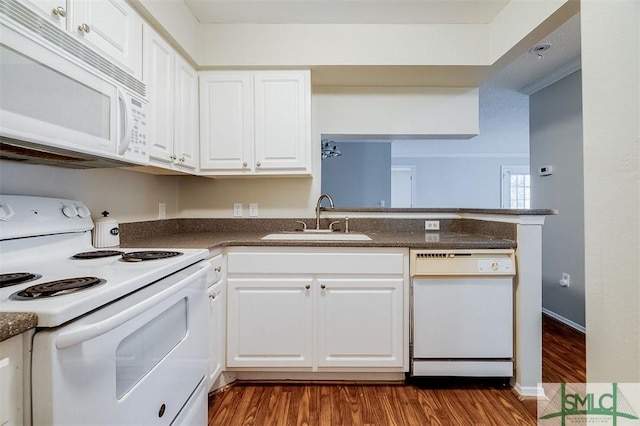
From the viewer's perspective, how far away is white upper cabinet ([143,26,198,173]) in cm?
152

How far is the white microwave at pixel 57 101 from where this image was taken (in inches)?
30.1

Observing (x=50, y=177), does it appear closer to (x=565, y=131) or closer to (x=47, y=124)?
(x=47, y=124)

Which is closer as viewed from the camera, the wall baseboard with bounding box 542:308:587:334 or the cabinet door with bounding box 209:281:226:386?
the cabinet door with bounding box 209:281:226:386

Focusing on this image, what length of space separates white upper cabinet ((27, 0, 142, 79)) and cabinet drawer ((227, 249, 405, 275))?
3.80ft

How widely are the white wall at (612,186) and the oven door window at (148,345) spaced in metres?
1.33

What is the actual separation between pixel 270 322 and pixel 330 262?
50 centimetres

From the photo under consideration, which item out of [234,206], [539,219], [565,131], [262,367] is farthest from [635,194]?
[565,131]

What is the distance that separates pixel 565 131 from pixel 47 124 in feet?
12.6

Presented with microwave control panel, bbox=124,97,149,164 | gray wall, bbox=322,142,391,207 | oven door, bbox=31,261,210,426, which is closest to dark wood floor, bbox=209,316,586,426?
oven door, bbox=31,261,210,426

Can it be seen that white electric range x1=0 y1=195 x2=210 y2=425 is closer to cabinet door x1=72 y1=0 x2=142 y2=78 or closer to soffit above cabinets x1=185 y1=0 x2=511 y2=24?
cabinet door x1=72 y1=0 x2=142 y2=78

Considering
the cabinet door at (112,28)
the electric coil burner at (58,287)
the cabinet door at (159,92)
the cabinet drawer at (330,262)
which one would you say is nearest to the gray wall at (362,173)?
the cabinet drawer at (330,262)

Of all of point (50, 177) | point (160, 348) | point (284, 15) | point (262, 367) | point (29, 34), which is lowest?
point (262, 367)

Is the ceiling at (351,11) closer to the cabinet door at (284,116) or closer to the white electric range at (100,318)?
the cabinet door at (284,116)

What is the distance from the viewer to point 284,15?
1906 mm
